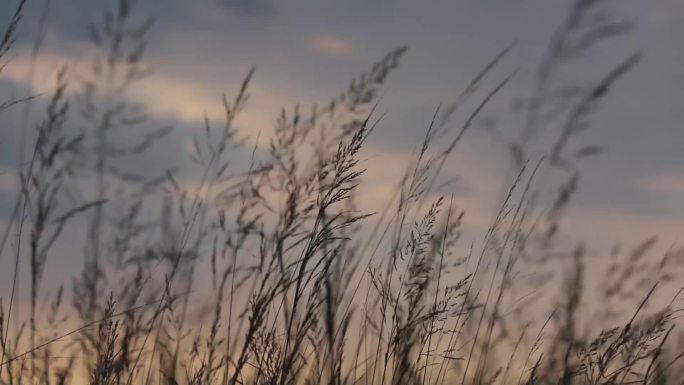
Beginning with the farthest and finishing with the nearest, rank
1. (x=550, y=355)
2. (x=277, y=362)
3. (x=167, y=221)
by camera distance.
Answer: (x=167, y=221), (x=550, y=355), (x=277, y=362)

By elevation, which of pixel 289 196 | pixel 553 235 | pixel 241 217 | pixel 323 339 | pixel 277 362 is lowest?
pixel 277 362

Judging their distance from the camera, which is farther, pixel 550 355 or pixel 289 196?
pixel 550 355

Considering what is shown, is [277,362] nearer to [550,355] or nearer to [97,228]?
[550,355]

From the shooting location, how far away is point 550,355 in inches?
110

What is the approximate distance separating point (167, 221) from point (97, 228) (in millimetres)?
261

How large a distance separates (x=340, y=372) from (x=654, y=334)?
0.79 m

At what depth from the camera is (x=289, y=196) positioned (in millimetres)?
2170

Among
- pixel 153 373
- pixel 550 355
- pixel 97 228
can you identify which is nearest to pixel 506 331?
pixel 550 355

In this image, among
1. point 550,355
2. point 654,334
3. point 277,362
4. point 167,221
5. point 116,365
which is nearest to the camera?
point 277,362

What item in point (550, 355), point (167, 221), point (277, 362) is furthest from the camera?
point (167, 221)

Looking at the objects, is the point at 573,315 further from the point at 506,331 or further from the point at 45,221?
the point at 45,221

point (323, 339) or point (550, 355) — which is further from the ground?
point (550, 355)

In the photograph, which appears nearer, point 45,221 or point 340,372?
point 340,372

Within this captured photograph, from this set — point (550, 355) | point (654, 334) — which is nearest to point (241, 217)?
point (550, 355)
